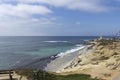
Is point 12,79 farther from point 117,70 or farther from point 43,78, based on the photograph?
point 117,70

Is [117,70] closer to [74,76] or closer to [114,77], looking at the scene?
[114,77]

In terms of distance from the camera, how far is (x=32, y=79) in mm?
30000

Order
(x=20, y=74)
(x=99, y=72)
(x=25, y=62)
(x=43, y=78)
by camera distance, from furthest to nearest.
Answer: (x=25, y=62) < (x=99, y=72) < (x=20, y=74) < (x=43, y=78)

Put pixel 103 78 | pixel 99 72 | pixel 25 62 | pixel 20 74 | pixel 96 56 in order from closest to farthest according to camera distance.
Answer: pixel 20 74
pixel 103 78
pixel 99 72
pixel 96 56
pixel 25 62

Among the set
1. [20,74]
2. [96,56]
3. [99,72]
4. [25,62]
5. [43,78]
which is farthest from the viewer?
[25,62]

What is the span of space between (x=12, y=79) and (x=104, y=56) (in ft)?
108

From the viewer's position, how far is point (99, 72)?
39.2 metres

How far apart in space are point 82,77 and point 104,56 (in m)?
26.3

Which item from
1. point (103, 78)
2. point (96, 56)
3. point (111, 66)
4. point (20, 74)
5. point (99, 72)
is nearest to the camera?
point (20, 74)

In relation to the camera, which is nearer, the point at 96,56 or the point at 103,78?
the point at 103,78

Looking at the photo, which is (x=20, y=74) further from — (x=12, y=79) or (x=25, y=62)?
(x=25, y=62)

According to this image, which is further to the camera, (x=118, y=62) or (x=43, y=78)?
(x=118, y=62)

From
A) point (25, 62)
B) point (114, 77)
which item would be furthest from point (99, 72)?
point (25, 62)

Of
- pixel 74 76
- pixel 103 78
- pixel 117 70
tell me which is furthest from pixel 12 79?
pixel 117 70
